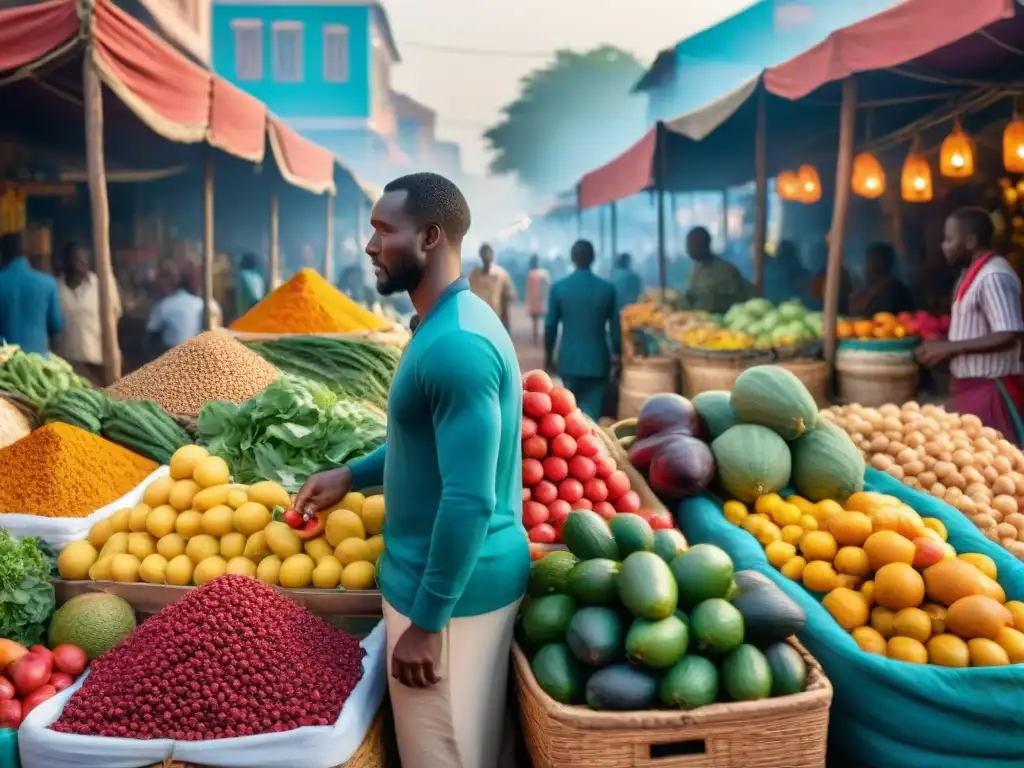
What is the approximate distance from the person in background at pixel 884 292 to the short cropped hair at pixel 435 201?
6.48m

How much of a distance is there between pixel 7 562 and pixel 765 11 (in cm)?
2484

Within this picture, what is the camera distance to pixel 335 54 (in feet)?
113

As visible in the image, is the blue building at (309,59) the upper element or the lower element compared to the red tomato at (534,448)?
upper

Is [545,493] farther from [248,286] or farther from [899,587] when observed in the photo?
[248,286]

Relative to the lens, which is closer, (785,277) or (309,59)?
(785,277)

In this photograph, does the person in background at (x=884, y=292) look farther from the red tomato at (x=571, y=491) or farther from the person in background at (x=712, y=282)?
the red tomato at (x=571, y=491)

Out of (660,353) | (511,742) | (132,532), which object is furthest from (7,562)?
(660,353)

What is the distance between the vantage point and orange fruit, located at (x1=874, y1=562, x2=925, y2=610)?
256cm

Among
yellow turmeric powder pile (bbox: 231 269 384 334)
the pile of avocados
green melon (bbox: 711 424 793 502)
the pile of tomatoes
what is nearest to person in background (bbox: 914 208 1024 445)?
green melon (bbox: 711 424 793 502)

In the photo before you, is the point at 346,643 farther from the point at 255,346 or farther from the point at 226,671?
the point at 255,346

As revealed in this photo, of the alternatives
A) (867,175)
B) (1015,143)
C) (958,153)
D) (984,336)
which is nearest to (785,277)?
(867,175)

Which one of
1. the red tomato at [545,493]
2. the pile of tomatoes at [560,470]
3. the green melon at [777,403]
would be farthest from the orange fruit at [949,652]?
the red tomato at [545,493]

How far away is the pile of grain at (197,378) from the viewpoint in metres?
3.91

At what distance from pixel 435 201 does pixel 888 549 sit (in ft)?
5.67
